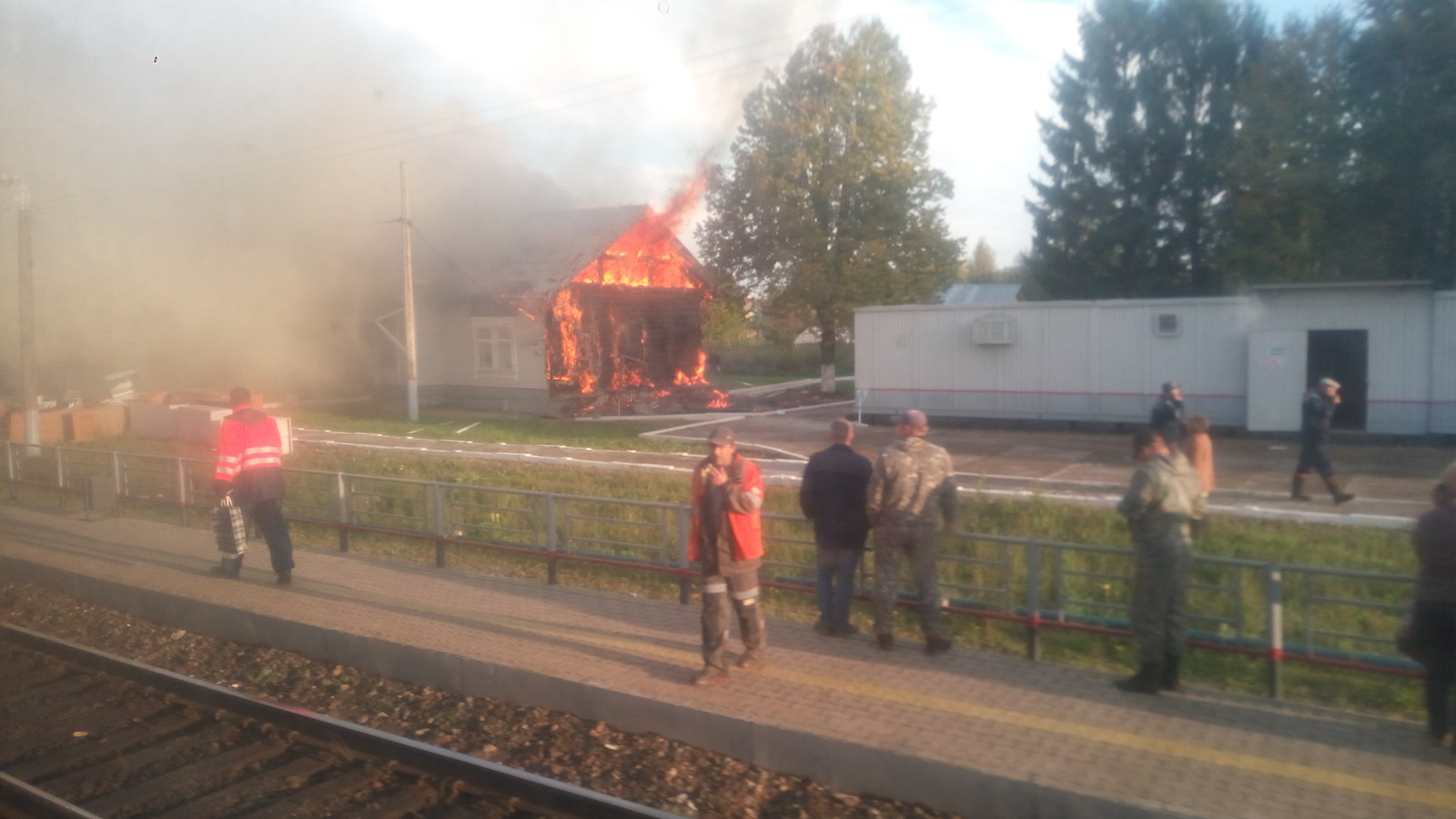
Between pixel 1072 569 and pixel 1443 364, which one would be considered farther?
pixel 1443 364

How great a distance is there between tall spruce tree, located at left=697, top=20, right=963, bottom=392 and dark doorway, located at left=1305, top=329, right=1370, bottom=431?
43.9ft

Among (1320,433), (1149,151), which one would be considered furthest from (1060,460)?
(1149,151)

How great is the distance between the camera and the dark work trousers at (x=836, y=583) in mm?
6996

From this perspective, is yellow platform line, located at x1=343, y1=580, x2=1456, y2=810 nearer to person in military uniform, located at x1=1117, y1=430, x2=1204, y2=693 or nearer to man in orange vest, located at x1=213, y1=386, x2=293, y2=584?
person in military uniform, located at x1=1117, y1=430, x2=1204, y2=693

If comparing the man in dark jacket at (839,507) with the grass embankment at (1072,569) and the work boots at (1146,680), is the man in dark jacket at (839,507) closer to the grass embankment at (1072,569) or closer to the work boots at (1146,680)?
the grass embankment at (1072,569)

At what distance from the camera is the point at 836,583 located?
24.0 feet

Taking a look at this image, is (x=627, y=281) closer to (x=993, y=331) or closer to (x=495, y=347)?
(x=495, y=347)

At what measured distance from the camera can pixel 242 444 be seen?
8.88 metres

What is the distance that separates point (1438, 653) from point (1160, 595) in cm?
129

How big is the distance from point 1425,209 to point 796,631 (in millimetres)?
27689

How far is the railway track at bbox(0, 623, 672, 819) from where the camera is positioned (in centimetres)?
515

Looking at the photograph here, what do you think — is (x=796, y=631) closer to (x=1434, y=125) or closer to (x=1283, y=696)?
(x=1283, y=696)

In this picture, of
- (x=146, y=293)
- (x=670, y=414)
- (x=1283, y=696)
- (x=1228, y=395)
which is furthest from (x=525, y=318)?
(x=1283, y=696)

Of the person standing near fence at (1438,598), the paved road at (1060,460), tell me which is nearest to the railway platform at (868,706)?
the person standing near fence at (1438,598)
